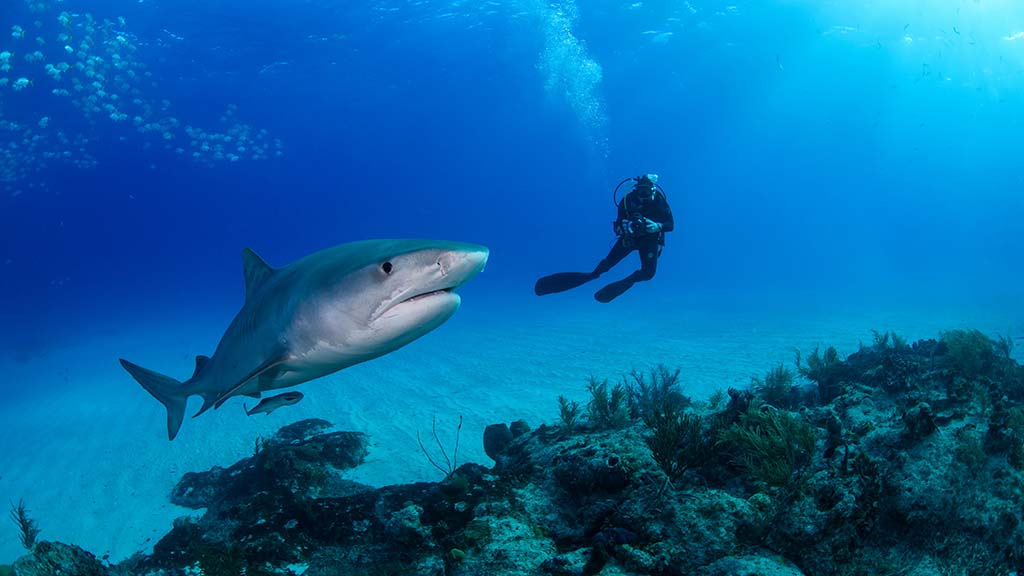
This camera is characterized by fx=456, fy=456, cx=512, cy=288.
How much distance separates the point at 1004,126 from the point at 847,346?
126 m

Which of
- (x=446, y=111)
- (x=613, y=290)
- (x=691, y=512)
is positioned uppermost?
(x=446, y=111)

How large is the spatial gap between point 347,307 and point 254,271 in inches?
73.2

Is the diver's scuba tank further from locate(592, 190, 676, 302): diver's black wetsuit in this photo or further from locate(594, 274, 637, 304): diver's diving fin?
locate(594, 274, 637, 304): diver's diving fin

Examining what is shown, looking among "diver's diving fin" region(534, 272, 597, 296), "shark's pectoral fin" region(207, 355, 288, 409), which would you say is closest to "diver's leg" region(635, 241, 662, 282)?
"diver's diving fin" region(534, 272, 597, 296)

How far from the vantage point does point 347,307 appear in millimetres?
2539

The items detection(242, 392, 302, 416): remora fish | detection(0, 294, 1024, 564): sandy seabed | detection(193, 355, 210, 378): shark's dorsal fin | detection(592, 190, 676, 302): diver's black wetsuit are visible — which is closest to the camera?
detection(242, 392, 302, 416): remora fish

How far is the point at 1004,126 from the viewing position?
94625 mm

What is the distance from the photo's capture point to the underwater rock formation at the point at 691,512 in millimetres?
2436

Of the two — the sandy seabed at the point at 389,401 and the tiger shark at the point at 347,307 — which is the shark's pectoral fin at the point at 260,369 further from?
the sandy seabed at the point at 389,401

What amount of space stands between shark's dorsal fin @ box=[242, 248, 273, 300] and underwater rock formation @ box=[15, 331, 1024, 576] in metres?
1.79

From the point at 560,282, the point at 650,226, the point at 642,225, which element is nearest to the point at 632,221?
the point at 642,225

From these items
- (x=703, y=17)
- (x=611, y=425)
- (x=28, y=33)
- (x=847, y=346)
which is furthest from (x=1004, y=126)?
(x=28, y=33)

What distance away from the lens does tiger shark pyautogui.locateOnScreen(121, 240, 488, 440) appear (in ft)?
7.89

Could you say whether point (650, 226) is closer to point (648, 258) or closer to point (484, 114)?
point (648, 258)
